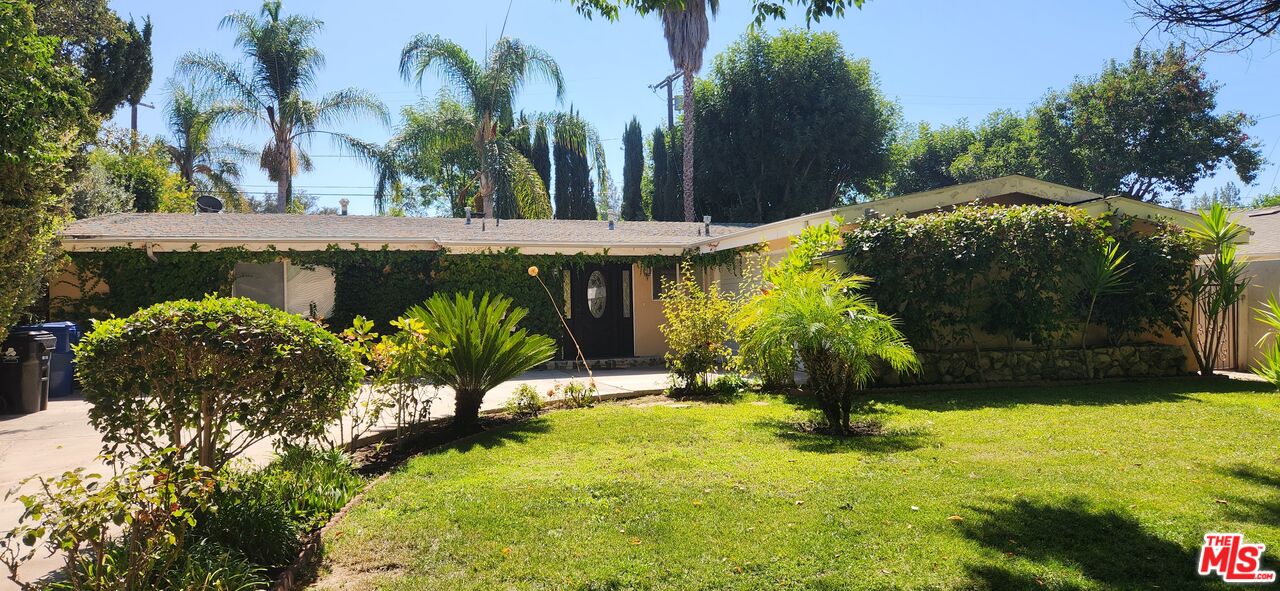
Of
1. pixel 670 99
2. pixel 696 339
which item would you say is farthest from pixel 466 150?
pixel 696 339

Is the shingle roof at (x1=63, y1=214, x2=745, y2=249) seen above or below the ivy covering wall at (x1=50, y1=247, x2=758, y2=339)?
above

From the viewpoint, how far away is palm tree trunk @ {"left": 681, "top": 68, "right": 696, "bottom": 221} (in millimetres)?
29672

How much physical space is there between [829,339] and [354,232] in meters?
10.8

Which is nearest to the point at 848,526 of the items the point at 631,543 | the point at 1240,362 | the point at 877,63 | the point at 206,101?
the point at 631,543

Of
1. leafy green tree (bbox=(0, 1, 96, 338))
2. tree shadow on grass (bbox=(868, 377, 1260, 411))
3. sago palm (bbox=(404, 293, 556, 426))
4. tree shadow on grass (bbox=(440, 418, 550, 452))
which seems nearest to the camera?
leafy green tree (bbox=(0, 1, 96, 338))

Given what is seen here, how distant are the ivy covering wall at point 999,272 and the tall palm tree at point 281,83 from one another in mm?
17147

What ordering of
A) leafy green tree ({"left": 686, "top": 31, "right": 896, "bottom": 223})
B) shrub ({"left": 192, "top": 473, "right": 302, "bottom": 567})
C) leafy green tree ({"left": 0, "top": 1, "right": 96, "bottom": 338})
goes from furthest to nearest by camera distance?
leafy green tree ({"left": 686, "top": 31, "right": 896, "bottom": 223}), leafy green tree ({"left": 0, "top": 1, "right": 96, "bottom": 338}), shrub ({"left": 192, "top": 473, "right": 302, "bottom": 567})

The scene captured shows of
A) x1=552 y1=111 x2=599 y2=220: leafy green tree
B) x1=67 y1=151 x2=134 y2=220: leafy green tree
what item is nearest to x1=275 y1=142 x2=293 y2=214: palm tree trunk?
x1=67 y1=151 x2=134 y2=220: leafy green tree

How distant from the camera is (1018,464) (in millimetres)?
6133

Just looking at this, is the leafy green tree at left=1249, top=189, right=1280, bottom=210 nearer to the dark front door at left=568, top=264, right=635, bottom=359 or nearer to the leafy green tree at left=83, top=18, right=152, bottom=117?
the dark front door at left=568, top=264, right=635, bottom=359

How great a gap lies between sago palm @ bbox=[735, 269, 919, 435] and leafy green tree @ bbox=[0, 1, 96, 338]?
684cm

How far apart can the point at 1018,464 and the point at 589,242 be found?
10.7 m

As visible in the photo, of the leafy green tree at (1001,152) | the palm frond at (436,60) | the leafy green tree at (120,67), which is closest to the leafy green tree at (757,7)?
the palm frond at (436,60)

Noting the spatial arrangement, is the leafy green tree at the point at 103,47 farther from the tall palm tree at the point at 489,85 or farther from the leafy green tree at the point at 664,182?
the leafy green tree at the point at 664,182
